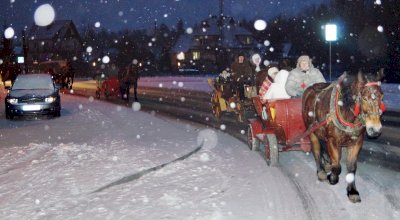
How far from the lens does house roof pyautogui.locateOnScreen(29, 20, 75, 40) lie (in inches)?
3228

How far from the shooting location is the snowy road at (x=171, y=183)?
5.74 metres

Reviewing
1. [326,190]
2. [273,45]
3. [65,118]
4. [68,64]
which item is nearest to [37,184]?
[326,190]

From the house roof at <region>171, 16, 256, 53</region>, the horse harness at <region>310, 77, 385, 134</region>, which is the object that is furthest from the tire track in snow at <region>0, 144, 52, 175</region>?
the house roof at <region>171, 16, 256, 53</region>

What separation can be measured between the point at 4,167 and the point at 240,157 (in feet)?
14.7

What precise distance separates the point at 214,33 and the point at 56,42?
29.3m

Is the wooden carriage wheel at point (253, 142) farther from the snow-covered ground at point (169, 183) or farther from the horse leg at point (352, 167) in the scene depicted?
the horse leg at point (352, 167)

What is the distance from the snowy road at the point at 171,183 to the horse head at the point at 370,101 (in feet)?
3.70

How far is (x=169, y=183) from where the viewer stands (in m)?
7.05

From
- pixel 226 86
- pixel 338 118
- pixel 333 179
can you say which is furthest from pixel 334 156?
pixel 226 86

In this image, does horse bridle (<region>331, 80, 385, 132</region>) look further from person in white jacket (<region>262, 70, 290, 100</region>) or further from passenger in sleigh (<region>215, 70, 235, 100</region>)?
passenger in sleigh (<region>215, 70, 235, 100</region>)

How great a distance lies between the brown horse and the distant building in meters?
78.8

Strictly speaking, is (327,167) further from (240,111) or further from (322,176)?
(240,111)

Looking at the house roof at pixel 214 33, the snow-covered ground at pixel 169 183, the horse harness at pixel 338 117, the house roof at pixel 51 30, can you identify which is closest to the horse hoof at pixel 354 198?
the snow-covered ground at pixel 169 183

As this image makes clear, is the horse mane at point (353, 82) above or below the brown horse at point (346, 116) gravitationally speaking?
above
